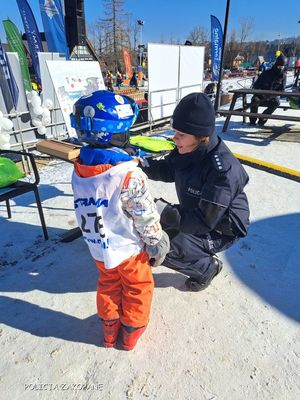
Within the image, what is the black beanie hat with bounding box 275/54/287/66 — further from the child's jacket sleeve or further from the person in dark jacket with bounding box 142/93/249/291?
the child's jacket sleeve

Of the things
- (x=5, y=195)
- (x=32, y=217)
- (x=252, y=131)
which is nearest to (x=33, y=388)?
(x=5, y=195)

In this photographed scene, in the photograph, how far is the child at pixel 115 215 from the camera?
145 cm

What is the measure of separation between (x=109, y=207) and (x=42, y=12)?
903 centimetres

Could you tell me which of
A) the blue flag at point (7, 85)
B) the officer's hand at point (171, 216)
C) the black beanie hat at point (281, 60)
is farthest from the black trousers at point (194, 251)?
the black beanie hat at point (281, 60)

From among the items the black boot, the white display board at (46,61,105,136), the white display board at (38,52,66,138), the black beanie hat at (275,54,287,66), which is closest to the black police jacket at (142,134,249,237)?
the black boot

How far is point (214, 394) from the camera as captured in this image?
4.75ft

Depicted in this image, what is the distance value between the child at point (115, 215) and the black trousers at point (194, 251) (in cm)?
27

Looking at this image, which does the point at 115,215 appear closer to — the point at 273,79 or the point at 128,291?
the point at 128,291

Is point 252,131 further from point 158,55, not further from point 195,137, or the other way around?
point 195,137

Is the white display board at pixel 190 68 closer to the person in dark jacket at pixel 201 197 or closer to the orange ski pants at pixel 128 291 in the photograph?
the person in dark jacket at pixel 201 197

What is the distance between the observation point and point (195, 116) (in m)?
1.71

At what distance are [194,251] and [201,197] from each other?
16.0 inches

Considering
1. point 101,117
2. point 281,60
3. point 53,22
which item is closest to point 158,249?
point 101,117

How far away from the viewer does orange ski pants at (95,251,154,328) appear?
1.60 metres
